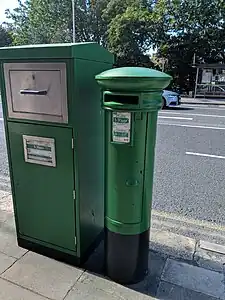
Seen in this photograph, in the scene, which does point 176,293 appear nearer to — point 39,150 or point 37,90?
point 39,150

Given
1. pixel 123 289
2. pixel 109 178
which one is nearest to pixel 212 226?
pixel 123 289

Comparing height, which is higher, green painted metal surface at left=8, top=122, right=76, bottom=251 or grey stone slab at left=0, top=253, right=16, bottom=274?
green painted metal surface at left=8, top=122, right=76, bottom=251

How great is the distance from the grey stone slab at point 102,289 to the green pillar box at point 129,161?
0.06 metres

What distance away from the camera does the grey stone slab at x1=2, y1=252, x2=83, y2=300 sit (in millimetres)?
1872

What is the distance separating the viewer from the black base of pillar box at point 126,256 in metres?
1.89

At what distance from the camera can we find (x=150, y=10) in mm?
21734

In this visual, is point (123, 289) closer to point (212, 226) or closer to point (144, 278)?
point (144, 278)

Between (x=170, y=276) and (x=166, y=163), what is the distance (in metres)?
2.74

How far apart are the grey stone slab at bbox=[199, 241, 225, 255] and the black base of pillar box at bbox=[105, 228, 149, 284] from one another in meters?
0.64

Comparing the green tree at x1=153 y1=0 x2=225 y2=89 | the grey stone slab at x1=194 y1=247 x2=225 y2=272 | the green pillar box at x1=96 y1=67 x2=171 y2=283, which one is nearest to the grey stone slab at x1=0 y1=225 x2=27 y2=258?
the green pillar box at x1=96 y1=67 x2=171 y2=283

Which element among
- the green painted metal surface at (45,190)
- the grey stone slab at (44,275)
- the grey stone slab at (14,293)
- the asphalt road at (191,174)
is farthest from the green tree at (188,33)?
the grey stone slab at (14,293)

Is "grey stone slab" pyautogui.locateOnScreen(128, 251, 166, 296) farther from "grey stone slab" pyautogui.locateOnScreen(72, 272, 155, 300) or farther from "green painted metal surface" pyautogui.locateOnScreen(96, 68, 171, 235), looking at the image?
"green painted metal surface" pyautogui.locateOnScreen(96, 68, 171, 235)

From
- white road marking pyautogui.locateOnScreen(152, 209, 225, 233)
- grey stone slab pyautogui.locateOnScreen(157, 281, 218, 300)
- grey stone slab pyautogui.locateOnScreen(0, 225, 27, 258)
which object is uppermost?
grey stone slab pyautogui.locateOnScreen(157, 281, 218, 300)

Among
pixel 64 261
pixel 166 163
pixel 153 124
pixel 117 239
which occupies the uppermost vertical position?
pixel 153 124
